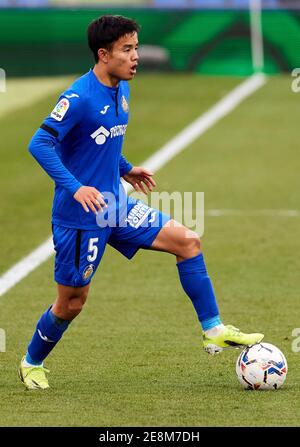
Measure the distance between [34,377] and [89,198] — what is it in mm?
1310

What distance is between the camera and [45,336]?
8.69 meters

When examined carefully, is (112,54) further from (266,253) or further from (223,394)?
(266,253)

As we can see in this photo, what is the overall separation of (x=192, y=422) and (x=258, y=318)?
10.5 ft

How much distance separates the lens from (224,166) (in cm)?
1933

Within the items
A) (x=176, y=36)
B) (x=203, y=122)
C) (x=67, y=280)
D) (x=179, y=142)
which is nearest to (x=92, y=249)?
(x=67, y=280)

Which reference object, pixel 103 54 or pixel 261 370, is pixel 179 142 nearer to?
pixel 103 54

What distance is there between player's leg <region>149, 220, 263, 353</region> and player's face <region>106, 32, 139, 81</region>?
1.06 meters

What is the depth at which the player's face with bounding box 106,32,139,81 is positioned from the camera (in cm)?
848

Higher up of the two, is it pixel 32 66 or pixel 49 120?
pixel 49 120

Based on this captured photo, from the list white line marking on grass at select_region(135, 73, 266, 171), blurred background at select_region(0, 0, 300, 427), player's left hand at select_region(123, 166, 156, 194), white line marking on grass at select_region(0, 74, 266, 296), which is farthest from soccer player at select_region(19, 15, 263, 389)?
white line marking on grass at select_region(135, 73, 266, 171)

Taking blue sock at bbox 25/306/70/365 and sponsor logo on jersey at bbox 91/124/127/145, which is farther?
blue sock at bbox 25/306/70/365

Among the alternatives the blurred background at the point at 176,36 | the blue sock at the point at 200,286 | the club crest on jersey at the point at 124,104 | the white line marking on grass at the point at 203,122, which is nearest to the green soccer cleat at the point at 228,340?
the blue sock at the point at 200,286

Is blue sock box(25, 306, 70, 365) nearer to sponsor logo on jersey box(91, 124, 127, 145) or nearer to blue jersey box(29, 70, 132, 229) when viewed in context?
blue jersey box(29, 70, 132, 229)

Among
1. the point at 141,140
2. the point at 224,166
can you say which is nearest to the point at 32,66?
the point at 141,140
